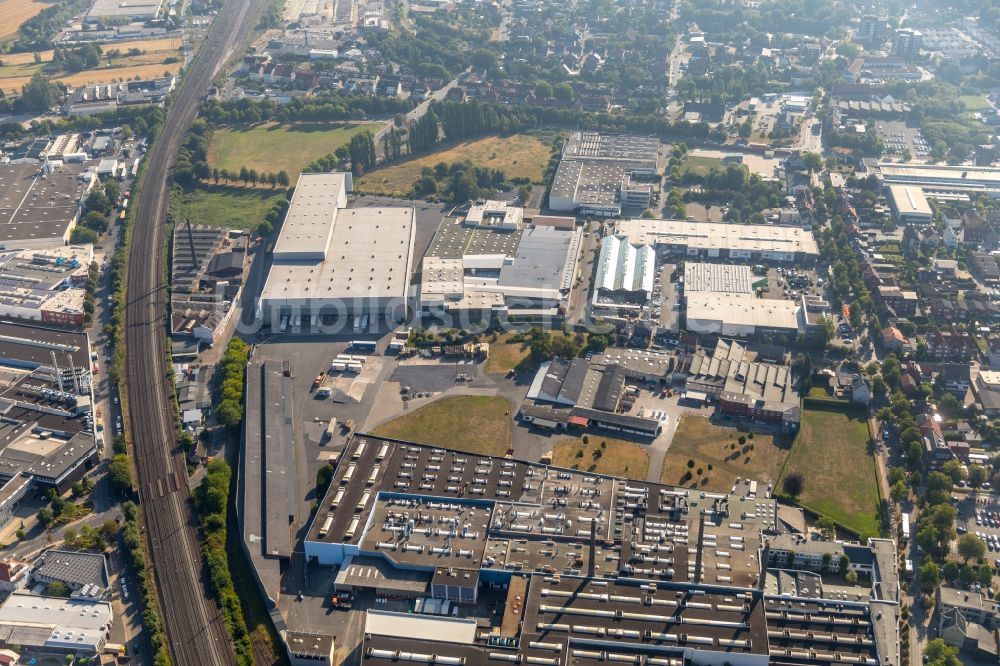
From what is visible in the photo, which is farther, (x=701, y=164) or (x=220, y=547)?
(x=701, y=164)

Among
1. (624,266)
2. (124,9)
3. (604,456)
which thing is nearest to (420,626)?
(604,456)

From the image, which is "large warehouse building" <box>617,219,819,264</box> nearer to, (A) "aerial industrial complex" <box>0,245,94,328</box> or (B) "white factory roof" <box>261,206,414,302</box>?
(B) "white factory roof" <box>261,206,414,302</box>

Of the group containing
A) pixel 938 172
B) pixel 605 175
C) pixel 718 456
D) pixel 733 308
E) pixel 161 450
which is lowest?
pixel 161 450

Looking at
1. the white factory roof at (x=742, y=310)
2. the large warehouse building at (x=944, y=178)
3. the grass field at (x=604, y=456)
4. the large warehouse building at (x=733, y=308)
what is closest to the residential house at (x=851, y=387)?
the large warehouse building at (x=733, y=308)

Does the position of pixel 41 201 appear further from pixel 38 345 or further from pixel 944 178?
pixel 944 178

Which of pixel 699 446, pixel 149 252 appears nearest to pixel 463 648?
pixel 699 446

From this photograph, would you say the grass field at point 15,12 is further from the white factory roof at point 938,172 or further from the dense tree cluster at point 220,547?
the white factory roof at point 938,172
